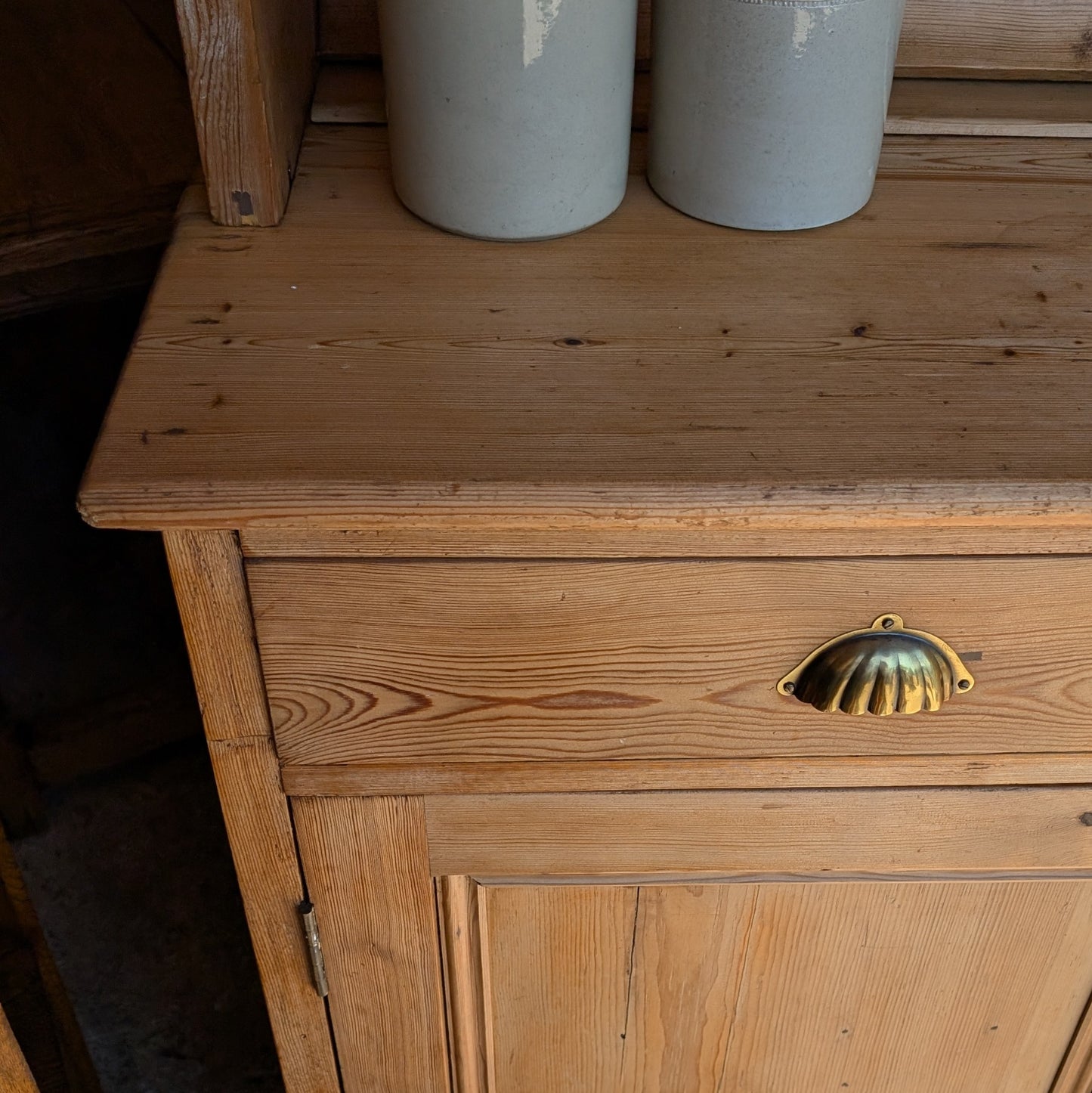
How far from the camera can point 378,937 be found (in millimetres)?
696

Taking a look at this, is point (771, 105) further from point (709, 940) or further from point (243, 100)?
point (709, 940)

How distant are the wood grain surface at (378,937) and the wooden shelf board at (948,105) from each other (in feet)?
1.49

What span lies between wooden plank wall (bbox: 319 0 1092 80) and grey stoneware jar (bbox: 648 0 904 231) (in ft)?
0.56

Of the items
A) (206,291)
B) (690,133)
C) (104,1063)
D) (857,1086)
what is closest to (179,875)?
(104,1063)

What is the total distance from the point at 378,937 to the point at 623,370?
0.39 m

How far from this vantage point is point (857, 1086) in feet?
2.70

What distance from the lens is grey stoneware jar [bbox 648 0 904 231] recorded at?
588 millimetres

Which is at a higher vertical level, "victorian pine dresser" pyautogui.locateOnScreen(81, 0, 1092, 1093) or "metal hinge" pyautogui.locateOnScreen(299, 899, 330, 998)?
"victorian pine dresser" pyautogui.locateOnScreen(81, 0, 1092, 1093)

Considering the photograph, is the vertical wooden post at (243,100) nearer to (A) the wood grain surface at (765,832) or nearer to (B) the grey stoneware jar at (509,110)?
(B) the grey stoneware jar at (509,110)

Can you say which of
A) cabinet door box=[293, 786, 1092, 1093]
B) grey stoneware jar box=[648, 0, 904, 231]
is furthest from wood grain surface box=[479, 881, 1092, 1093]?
grey stoneware jar box=[648, 0, 904, 231]

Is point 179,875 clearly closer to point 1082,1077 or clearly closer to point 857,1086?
point 857,1086

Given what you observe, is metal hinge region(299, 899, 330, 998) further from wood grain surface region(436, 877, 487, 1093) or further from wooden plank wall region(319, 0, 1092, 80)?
wooden plank wall region(319, 0, 1092, 80)

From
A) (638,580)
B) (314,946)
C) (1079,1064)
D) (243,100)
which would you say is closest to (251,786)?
(314,946)

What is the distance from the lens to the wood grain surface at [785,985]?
702mm
